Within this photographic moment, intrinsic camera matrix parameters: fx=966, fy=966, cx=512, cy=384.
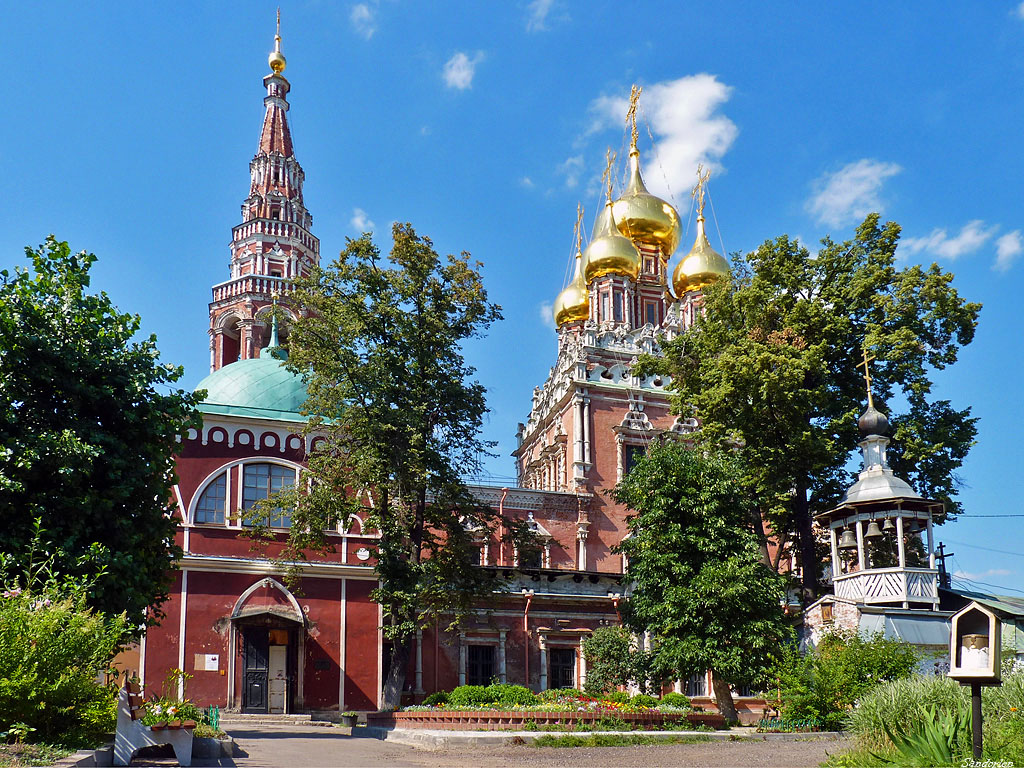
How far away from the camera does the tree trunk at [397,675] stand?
21.9 meters

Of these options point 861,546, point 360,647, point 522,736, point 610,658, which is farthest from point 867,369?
point 360,647

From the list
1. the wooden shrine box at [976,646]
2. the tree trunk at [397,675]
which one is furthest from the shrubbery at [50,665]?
the tree trunk at [397,675]

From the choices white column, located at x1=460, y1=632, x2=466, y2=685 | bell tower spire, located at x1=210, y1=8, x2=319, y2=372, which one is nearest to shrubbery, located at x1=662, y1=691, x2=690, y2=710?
white column, located at x1=460, y1=632, x2=466, y2=685

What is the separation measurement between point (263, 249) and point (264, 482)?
18481mm

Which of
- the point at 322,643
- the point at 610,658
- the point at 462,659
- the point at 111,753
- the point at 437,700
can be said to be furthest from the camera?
the point at 462,659

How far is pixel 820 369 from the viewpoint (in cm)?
2350

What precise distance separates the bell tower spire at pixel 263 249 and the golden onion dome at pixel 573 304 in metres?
11.1

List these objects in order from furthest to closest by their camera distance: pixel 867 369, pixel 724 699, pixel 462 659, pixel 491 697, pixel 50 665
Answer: pixel 462 659, pixel 867 369, pixel 724 699, pixel 491 697, pixel 50 665

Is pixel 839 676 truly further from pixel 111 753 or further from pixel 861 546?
pixel 111 753

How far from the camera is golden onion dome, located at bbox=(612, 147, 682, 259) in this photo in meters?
43.9

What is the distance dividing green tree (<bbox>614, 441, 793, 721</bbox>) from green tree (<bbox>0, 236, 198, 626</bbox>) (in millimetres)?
9868

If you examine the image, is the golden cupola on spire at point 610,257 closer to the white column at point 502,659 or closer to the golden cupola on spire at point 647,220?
the golden cupola on spire at point 647,220

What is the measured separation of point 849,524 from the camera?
72.5 feet

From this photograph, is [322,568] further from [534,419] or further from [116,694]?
[534,419]
